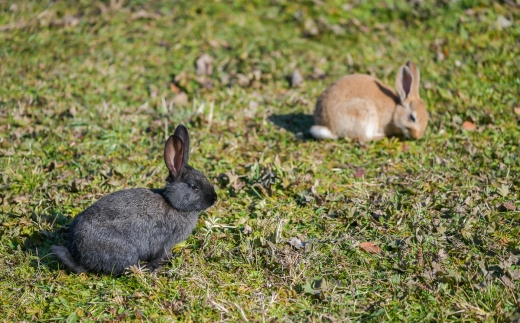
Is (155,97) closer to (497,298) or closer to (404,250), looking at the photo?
(404,250)

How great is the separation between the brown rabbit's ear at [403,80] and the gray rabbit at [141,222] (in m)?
3.12

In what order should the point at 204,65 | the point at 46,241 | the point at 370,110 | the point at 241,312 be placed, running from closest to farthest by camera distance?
the point at 241,312, the point at 46,241, the point at 370,110, the point at 204,65

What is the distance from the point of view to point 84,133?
675 centimetres

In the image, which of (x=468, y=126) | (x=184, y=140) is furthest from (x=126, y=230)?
(x=468, y=126)

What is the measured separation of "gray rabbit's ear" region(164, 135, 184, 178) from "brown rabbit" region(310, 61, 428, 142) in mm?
2389

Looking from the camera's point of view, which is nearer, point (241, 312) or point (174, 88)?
point (241, 312)

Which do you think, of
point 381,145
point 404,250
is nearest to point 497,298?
point 404,250

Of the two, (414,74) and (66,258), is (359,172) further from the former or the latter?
(66,258)

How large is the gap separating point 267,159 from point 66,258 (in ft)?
7.95

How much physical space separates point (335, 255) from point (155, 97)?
4.07m

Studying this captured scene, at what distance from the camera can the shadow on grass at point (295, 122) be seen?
7.02 metres

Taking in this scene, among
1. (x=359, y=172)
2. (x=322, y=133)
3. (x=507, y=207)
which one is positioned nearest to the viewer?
(x=507, y=207)

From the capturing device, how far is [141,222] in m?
4.52

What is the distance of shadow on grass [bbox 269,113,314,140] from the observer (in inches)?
276
